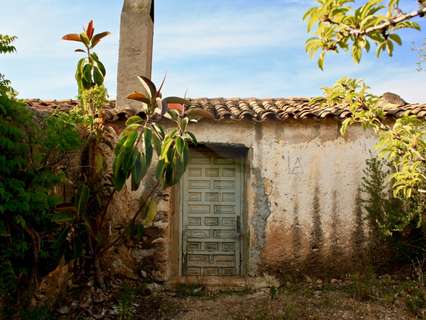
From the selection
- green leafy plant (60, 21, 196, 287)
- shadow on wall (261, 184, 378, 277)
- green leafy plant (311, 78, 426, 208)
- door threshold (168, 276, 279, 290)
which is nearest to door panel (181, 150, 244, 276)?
door threshold (168, 276, 279, 290)

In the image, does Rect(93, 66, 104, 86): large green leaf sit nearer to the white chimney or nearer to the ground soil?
the white chimney

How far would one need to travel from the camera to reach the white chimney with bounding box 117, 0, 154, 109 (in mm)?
8453

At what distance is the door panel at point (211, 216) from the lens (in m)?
8.05

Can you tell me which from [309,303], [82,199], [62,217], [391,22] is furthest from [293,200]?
[391,22]

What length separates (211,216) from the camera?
8.09 meters

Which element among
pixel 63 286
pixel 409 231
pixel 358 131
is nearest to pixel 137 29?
pixel 358 131

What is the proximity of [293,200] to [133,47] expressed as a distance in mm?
3655

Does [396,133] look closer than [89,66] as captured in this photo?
Yes

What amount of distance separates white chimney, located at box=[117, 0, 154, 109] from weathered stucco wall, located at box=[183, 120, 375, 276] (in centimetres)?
157

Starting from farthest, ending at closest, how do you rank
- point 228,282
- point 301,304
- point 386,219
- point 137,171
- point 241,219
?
point 241,219 < point 228,282 < point 386,219 < point 301,304 < point 137,171

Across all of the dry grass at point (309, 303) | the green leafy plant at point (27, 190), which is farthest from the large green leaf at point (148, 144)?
the dry grass at point (309, 303)

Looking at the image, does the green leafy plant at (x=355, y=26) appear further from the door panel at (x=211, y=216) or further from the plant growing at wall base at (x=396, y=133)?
the door panel at (x=211, y=216)

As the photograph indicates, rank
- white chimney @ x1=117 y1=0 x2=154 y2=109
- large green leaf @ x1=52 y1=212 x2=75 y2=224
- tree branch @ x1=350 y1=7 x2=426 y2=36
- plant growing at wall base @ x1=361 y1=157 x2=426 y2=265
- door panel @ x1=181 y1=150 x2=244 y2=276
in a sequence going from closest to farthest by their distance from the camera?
1. tree branch @ x1=350 y1=7 x2=426 y2=36
2. large green leaf @ x1=52 y1=212 x2=75 y2=224
3. plant growing at wall base @ x1=361 y1=157 x2=426 y2=265
4. door panel @ x1=181 y1=150 x2=244 y2=276
5. white chimney @ x1=117 y1=0 x2=154 y2=109

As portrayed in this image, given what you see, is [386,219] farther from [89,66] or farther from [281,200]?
[89,66]
